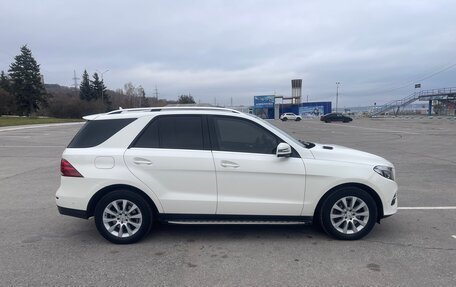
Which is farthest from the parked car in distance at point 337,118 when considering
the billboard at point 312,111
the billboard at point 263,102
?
the billboard at point 312,111

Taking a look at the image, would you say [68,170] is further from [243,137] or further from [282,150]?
[282,150]

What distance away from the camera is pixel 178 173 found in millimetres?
4527

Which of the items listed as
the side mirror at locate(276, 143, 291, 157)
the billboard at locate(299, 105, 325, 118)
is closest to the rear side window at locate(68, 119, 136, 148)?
the side mirror at locate(276, 143, 291, 157)

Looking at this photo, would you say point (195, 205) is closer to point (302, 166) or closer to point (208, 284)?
point (208, 284)

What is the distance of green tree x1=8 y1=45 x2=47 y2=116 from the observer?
65.3 m

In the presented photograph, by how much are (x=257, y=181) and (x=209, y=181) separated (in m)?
0.60

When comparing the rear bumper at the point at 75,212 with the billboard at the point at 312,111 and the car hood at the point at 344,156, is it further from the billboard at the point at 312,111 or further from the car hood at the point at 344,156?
the billboard at the point at 312,111

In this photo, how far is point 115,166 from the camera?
Answer: 4.54 m

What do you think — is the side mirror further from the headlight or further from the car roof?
the headlight

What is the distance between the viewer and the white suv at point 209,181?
14.9 ft

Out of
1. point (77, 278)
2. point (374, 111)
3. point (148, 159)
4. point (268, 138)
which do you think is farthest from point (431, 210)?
point (374, 111)

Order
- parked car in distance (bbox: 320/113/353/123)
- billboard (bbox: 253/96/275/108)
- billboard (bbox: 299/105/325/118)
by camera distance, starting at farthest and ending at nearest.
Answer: billboard (bbox: 299/105/325/118) → billboard (bbox: 253/96/275/108) → parked car in distance (bbox: 320/113/353/123)

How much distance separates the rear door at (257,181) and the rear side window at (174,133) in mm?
280

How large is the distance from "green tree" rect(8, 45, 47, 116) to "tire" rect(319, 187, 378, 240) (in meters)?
71.9
